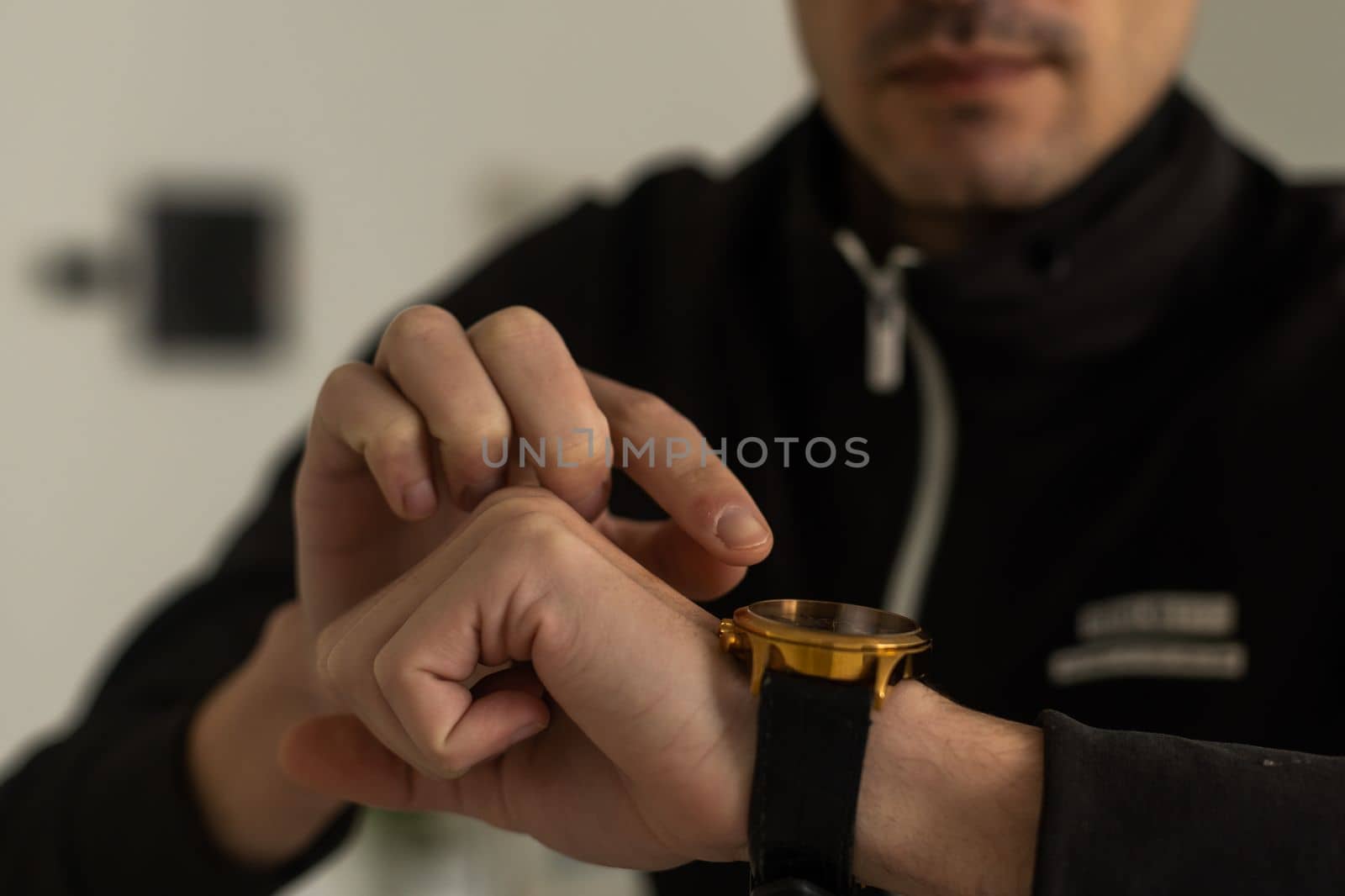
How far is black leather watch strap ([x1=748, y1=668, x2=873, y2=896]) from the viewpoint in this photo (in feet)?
1.01

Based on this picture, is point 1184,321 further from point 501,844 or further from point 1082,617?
point 501,844

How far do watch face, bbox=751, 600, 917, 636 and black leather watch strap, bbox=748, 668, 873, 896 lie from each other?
0.07 feet

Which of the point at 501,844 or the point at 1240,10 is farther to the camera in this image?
the point at 1240,10

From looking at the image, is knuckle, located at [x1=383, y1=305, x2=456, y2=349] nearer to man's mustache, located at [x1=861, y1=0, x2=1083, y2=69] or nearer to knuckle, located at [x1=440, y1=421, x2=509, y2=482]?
knuckle, located at [x1=440, y1=421, x2=509, y2=482]

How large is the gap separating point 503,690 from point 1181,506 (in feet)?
1.28

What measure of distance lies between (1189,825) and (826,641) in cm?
11

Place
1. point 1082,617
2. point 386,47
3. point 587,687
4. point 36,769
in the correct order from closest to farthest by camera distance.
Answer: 1. point 587,687
2. point 1082,617
3. point 36,769
4. point 386,47

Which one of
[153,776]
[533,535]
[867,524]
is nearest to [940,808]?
[533,535]

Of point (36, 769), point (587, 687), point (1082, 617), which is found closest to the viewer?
point (587, 687)

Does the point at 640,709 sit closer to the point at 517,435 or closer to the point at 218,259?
the point at 517,435

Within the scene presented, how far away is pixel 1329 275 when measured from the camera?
2.06 feet

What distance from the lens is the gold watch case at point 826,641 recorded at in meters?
0.31

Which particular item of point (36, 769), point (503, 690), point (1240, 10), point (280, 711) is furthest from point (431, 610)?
point (1240, 10)

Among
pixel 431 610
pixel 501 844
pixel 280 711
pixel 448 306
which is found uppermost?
pixel 448 306
